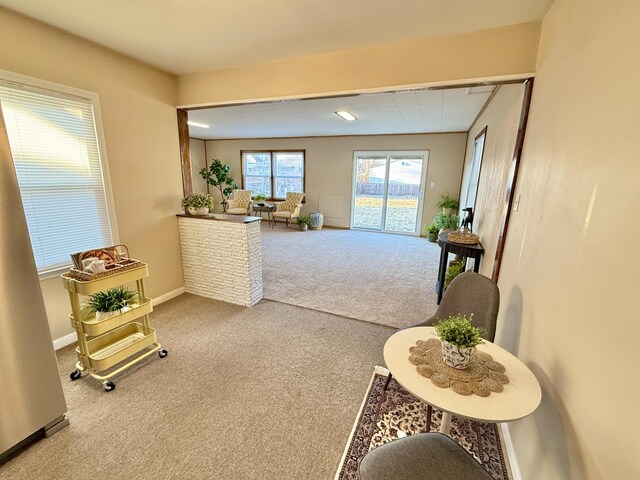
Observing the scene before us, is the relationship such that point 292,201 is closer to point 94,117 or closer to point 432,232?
point 432,232

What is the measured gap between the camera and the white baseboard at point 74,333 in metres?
2.28

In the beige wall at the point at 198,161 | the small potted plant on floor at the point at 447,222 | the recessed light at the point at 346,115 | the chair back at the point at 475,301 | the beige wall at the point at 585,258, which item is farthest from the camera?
the beige wall at the point at 198,161

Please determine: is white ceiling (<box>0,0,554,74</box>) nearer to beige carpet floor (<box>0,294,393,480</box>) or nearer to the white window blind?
the white window blind

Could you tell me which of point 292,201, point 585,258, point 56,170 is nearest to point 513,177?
point 585,258

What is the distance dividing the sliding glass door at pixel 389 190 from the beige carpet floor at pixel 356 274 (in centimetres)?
62

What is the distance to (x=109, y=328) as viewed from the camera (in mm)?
1909

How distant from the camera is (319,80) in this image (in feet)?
8.01

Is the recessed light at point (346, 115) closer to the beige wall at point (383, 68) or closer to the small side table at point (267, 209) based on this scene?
the beige wall at point (383, 68)

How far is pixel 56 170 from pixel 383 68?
2779 mm

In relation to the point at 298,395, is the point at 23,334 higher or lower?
higher

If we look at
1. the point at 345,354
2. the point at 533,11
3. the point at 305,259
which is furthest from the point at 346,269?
the point at 533,11

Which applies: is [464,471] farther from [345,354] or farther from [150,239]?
[150,239]

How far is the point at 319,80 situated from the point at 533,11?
1.55 meters

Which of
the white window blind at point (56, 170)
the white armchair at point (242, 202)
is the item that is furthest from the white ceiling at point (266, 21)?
the white armchair at point (242, 202)
